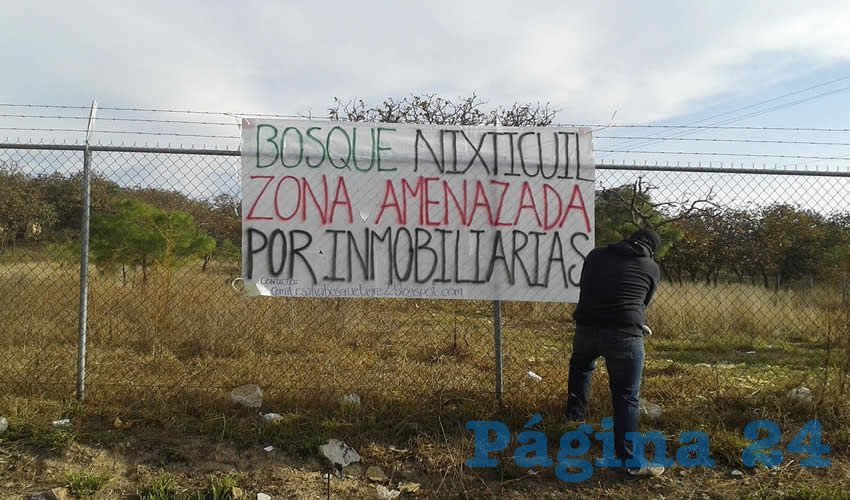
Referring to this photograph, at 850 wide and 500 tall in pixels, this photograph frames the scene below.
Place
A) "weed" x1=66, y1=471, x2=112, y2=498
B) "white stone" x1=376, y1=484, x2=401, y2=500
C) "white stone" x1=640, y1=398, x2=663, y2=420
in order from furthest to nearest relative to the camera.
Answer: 1. "white stone" x1=640, y1=398, x2=663, y2=420
2. "white stone" x1=376, y1=484, x2=401, y2=500
3. "weed" x1=66, y1=471, x2=112, y2=498

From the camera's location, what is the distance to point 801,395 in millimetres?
3699

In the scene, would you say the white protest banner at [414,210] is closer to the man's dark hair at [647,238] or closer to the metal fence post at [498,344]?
the metal fence post at [498,344]

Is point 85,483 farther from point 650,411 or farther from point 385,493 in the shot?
point 650,411

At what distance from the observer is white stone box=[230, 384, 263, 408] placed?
11.5 ft

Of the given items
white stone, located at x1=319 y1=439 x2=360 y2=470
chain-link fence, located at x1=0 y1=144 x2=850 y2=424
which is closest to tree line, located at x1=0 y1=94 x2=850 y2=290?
chain-link fence, located at x1=0 y1=144 x2=850 y2=424

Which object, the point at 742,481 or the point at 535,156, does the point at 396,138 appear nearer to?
the point at 535,156

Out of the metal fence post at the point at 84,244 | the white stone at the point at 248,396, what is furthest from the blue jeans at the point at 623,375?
the metal fence post at the point at 84,244

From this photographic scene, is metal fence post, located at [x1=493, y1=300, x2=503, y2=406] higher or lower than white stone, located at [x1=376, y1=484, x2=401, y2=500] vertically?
higher

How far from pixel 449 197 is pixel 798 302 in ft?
22.5

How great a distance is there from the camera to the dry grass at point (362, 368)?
3.32 meters

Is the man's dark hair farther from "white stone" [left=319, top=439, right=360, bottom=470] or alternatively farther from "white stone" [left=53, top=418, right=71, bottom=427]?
"white stone" [left=53, top=418, right=71, bottom=427]

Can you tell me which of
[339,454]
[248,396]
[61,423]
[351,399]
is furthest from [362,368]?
[61,423]

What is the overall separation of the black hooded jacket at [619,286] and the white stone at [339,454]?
163 cm

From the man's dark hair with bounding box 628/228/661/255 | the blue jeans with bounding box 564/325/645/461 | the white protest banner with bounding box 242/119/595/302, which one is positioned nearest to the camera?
the blue jeans with bounding box 564/325/645/461
